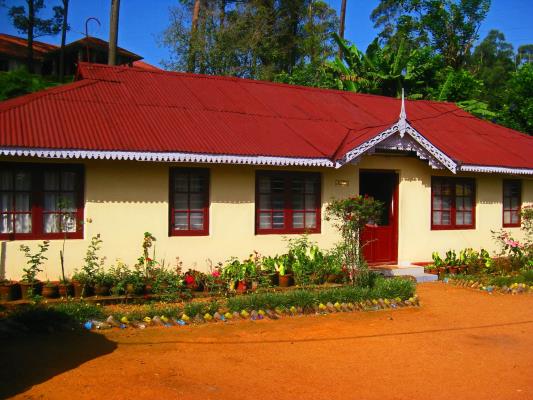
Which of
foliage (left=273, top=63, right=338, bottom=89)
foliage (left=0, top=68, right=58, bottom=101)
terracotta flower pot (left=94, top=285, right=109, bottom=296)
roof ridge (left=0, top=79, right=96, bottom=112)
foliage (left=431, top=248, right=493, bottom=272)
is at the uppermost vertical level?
foliage (left=273, top=63, right=338, bottom=89)

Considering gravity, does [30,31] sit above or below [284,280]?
above

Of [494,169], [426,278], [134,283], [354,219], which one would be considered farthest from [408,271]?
[134,283]

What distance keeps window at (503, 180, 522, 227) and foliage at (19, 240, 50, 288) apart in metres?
11.3

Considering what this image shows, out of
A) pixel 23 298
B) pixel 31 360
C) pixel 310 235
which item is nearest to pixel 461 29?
pixel 310 235

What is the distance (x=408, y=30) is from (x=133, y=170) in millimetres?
23687

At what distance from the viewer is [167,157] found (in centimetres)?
1029

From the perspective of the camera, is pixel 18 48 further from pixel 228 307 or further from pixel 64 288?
pixel 228 307

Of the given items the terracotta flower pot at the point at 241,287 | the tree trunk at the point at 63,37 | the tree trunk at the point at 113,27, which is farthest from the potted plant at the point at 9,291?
the tree trunk at the point at 63,37

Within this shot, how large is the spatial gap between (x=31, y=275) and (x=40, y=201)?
4.78 ft

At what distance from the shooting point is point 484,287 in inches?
474

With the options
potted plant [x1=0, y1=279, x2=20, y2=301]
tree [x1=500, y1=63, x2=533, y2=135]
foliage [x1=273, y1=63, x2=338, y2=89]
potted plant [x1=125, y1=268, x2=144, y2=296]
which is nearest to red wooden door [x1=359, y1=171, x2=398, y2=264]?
potted plant [x1=125, y1=268, x2=144, y2=296]

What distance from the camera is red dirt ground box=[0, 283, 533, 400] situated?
5.77 meters

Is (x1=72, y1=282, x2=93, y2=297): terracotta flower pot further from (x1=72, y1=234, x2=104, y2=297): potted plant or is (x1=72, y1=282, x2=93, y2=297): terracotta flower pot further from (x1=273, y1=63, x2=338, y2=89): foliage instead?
(x1=273, y1=63, x2=338, y2=89): foliage

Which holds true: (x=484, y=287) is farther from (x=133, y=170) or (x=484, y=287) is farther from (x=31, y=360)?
(x=31, y=360)
